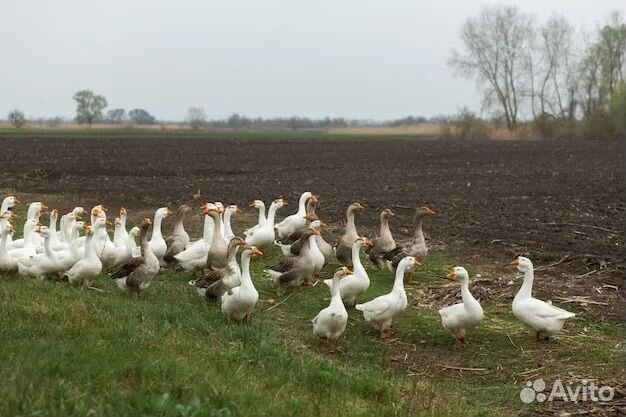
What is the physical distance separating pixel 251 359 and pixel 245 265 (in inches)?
102

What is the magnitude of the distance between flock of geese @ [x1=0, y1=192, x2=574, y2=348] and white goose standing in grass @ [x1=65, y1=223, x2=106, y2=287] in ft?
0.05

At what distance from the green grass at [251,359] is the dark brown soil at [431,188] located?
289cm

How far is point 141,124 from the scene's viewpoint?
112938mm

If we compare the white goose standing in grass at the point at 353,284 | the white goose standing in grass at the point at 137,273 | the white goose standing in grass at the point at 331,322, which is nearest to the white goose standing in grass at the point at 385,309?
the white goose standing in grass at the point at 331,322

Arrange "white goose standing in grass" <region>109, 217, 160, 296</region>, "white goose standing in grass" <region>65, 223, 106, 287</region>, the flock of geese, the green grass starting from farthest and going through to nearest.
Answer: "white goose standing in grass" <region>65, 223, 106, 287</region> < "white goose standing in grass" <region>109, 217, 160, 296</region> < the flock of geese < the green grass

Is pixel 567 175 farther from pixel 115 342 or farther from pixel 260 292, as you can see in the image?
pixel 115 342

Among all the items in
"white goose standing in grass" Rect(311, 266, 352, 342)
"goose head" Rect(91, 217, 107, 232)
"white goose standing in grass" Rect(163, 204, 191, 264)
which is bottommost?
"white goose standing in grass" Rect(311, 266, 352, 342)

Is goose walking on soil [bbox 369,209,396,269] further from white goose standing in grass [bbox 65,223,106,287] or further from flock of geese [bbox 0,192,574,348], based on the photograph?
white goose standing in grass [bbox 65,223,106,287]

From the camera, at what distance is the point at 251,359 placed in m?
6.37

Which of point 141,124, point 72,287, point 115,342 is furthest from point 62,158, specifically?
point 141,124

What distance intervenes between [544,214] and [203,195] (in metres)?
9.67

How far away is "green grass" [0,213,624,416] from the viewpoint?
15.7 ft

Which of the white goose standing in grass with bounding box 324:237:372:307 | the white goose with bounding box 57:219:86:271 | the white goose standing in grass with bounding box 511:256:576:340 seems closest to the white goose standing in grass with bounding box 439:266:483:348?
the white goose standing in grass with bounding box 511:256:576:340

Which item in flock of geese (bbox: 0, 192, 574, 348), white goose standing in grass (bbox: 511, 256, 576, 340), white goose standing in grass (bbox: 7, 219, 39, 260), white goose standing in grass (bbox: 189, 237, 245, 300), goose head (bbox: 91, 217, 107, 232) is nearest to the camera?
white goose standing in grass (bbox: 511, 256, 576, 340)
